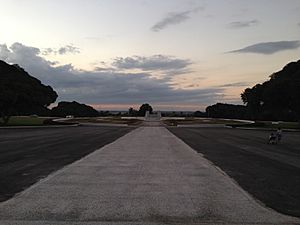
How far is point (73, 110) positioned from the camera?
10156 cm

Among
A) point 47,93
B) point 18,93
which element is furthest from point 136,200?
point 47,93

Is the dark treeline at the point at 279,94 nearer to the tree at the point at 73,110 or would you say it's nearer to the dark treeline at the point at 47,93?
the dark treeline at the point at 47,93

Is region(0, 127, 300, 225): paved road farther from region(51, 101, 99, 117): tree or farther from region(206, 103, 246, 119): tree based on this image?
region(51, 101, 99, 117): tree

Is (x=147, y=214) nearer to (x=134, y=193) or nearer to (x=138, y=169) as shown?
(x=134, y=193)

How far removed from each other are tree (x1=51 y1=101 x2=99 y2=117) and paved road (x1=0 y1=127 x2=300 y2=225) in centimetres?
8321

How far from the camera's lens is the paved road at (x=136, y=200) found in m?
6.64

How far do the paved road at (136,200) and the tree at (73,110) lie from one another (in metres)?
83.2

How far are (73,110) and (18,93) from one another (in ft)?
175

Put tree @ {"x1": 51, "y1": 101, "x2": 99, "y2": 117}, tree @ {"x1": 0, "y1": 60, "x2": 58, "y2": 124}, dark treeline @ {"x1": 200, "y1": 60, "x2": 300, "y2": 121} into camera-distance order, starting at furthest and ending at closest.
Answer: tree @ {"x1": 51, "y1": 101, "x2": 99, "y2": 117}, dark treeline @ {"x1": 200, "y1": 60, "x2": 300, "y2": 121}, tree @ {"x1": 0, "y1": 60, "x2": 58, "y2": 124}

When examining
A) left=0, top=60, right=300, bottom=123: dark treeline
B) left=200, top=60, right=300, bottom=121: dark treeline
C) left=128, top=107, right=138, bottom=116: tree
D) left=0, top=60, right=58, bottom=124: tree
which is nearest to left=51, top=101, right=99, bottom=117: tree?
left=128, top=107, right=138, bottom=116: tree

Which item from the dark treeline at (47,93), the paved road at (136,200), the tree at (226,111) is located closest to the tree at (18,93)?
the dark treeline at (47,93)

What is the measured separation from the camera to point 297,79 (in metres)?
49.8

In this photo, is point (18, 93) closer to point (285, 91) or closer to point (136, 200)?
point (285, 91)

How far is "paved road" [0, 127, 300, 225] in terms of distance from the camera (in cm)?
664
